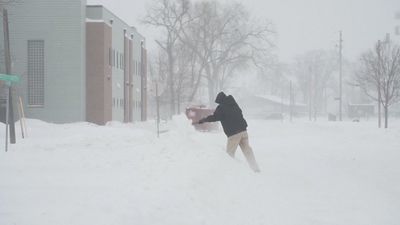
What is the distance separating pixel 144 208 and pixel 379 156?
1332cm

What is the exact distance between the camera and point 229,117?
12984mm

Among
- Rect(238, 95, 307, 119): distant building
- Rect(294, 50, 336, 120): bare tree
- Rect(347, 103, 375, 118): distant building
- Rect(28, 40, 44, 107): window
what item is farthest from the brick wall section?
Rect(294, 50, 336, 120): bare tree

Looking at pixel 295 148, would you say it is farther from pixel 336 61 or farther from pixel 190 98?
pixel 336 61

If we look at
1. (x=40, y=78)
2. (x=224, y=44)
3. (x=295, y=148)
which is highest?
(x=224, y=44)

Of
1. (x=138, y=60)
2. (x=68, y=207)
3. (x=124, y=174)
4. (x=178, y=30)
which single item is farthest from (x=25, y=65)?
(x=68, y=207)

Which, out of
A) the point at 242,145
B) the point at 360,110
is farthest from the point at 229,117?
the point at 360,110

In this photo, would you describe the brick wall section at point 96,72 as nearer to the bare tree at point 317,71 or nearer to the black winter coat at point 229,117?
the black winter coat at point 229,117

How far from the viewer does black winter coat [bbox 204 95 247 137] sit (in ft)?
42.4

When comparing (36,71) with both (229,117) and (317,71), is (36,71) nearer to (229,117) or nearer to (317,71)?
(229,117)

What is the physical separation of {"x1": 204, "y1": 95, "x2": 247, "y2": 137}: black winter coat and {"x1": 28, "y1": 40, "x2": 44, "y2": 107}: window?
91.5 ft

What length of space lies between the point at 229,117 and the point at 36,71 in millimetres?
28436

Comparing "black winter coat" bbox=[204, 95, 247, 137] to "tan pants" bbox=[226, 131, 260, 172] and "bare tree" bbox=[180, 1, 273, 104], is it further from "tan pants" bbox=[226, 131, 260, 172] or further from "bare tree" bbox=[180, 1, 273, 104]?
"bare tree" bbox=[180, 1, 273, 104]

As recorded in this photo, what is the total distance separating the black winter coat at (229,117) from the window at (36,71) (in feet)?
91.5

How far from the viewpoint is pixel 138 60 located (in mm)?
58312
